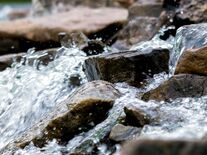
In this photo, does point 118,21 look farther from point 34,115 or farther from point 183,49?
point 183,49

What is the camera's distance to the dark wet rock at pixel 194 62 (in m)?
5.06

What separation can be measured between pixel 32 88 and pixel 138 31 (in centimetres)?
245

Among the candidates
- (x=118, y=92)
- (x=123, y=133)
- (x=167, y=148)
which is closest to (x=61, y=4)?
(x=118, y=92)

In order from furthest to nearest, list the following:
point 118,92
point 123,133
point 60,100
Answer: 1. point 60,100
2. point 118,92
3. point 123,133

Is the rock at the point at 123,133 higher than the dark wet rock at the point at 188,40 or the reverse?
the reverse

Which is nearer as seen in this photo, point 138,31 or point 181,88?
point 181,88

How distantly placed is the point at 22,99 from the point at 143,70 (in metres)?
1.91

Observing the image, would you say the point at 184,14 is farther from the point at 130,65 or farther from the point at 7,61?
the point at 7,61

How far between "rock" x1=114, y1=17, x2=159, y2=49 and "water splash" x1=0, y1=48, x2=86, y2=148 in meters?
1.44

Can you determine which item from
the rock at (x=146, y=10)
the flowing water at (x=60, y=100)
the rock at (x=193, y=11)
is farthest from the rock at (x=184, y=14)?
the rock at (x=146, y=10)

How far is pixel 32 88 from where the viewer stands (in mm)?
7039

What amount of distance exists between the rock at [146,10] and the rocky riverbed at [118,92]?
0.06ft

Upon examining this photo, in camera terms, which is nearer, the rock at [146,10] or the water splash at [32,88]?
the water splash at [32,88]

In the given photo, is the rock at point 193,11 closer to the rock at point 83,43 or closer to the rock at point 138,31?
the rock at point 138,31
